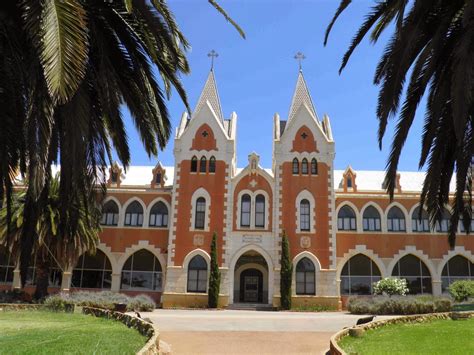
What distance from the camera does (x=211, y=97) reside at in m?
37.5

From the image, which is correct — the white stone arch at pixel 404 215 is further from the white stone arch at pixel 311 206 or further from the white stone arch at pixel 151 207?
the white stone arch at pixel 151 207

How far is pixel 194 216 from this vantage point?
32906mm

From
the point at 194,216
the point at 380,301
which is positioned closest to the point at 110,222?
the point at 194,216

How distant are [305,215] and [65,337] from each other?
75.2 ft

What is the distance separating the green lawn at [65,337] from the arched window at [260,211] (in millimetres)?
17135

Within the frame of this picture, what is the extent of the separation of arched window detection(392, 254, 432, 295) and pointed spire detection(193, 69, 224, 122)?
55.2ft

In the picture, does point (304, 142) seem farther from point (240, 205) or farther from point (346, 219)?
point (240, 205)

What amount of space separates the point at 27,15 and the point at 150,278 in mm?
28603

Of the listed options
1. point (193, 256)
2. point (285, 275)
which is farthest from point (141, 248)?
point (285, 275)

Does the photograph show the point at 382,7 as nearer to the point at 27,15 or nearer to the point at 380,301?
the point at 27,15

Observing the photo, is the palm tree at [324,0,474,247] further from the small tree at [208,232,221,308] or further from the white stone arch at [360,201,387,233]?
the white stone arch at [360,201,387,233]

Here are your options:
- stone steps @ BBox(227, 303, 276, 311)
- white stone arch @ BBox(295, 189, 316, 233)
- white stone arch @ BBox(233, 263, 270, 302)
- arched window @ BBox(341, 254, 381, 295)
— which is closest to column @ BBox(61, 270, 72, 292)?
stone steps @ BBox(227, 303, 276, 311)

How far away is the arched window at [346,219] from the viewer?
3412 cm

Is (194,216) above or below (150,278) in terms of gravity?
above
